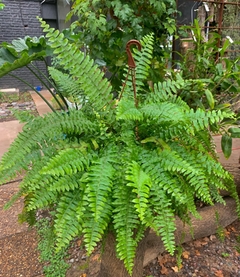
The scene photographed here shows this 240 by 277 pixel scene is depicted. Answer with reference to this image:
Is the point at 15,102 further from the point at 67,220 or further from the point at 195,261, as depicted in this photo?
the point at 67,220

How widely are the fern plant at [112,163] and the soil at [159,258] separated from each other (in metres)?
0.91

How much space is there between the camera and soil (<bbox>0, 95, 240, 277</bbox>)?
5.83ft

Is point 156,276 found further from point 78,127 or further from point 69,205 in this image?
point 78,127

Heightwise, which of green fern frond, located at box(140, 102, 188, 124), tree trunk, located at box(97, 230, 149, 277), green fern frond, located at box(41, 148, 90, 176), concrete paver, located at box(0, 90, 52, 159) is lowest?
concrete paver, located at box(0, 90, 52, 159)

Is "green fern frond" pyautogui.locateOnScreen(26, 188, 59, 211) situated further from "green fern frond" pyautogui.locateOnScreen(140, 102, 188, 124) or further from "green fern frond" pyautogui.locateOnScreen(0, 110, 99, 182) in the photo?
"green fern frond" pyautogui.locateOnScreen(140, 102, 188, 124)

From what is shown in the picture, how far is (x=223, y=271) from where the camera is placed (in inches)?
70.2

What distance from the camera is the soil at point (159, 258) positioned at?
178 cm

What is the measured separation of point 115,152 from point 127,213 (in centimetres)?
23

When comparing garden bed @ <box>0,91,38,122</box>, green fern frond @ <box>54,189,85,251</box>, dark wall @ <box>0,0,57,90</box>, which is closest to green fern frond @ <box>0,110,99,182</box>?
green fern frond @ <box>54,189,85,251</box>

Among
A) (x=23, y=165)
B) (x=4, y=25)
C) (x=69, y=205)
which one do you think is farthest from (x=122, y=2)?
(x=4, y=25)

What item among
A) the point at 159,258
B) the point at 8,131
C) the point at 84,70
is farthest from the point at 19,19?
the point at 159,258

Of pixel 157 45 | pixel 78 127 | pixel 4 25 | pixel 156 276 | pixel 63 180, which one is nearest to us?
pixel 63 180

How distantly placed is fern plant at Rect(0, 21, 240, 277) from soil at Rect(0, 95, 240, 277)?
91cm

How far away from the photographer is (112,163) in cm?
93
